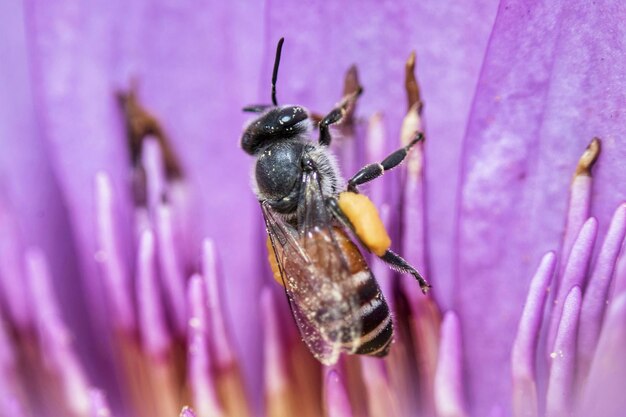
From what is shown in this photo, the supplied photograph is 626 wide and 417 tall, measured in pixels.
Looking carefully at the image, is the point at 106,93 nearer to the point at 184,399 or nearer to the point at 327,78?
the point at 327,78

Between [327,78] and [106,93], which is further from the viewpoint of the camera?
[106,93]

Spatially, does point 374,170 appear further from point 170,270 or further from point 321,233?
point 170,270

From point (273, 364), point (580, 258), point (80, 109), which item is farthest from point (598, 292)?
point (80, 109)

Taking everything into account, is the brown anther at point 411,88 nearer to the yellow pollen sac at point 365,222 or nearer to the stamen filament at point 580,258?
the yellow pollen sac at point 365,222

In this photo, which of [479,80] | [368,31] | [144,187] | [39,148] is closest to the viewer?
[479,80]

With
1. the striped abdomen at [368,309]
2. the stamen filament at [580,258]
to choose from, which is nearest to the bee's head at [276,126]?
the striped abdomen at [368,309]

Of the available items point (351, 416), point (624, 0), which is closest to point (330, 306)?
point (351, 416)

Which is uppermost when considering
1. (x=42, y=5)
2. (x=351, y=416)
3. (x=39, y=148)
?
(x=42, y=5)
